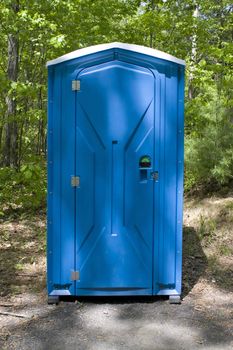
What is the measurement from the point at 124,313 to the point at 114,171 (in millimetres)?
1290

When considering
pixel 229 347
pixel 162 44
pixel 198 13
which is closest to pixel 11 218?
pixel 229 347

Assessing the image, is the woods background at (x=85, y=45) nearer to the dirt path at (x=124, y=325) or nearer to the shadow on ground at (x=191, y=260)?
the shadow on ground at (x=191, y=260)

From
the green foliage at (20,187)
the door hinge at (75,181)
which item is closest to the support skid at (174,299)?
the door hinge at (75,181)

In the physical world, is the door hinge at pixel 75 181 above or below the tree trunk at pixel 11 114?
below

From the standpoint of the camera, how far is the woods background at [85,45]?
22.5ft

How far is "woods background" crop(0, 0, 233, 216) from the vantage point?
6.85 metres

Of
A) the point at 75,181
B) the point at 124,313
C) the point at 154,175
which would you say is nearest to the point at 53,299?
the point at 124,313

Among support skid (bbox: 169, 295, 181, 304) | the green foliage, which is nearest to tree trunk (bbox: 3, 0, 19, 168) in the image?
the green foliage

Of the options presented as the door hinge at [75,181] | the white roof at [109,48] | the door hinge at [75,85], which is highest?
the white roof at [109,48]

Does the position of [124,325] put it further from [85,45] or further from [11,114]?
[85,45]

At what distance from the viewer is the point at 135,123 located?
387 centimetres

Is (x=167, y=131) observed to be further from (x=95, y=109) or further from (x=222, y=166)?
(x=222, y=166)

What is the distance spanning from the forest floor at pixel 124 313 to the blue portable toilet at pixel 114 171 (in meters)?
0.19

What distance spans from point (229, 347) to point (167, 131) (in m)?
1.89
